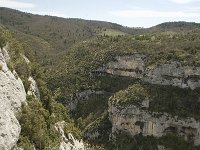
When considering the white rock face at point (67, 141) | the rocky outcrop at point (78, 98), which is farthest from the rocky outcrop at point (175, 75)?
the white rock face at point (67, 141)

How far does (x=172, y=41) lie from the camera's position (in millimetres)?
162125

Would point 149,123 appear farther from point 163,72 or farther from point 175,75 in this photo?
point 163,72

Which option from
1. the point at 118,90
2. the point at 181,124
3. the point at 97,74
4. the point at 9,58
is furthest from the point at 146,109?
the point at 9,58

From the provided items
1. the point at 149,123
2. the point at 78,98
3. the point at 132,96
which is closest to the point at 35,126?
the point at 149,123

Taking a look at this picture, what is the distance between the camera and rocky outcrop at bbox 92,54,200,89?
136 meters

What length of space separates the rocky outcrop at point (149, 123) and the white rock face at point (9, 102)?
8256 centimetres

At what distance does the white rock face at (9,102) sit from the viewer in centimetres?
4197

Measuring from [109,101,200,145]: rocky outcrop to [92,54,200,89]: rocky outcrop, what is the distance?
11475 mm

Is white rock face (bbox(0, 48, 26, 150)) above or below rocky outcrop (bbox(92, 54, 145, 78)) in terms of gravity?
above

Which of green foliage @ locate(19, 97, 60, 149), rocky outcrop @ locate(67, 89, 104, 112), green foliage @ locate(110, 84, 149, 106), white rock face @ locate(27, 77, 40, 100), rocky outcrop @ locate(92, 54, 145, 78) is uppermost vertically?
white rock face @ locate(27, 77, 40, 100)

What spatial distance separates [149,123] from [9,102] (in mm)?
90962

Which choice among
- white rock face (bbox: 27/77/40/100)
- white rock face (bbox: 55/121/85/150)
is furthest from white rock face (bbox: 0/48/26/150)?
white rock face (bbox: 55/121/85/150)

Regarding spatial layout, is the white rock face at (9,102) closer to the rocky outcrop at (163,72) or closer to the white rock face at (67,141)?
the white rock face at (67,141)

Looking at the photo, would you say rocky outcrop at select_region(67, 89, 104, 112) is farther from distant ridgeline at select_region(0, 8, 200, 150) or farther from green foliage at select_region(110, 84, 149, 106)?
green foliage at select_region(110, 84, 149, 106)
